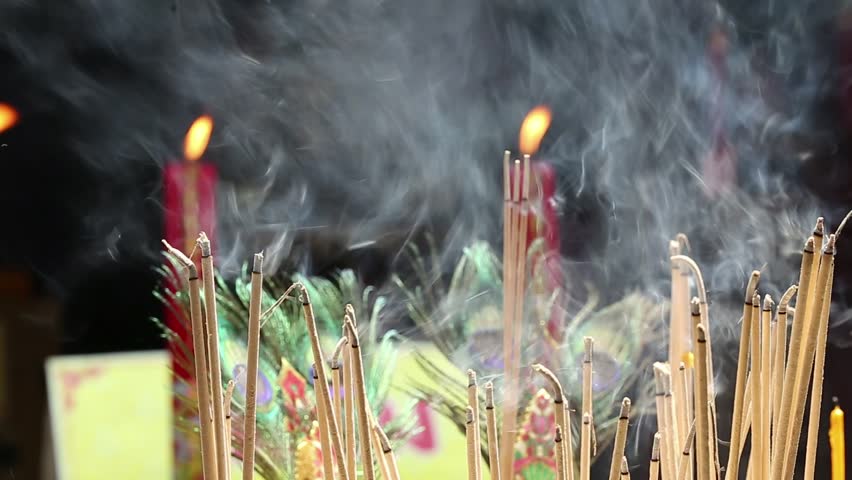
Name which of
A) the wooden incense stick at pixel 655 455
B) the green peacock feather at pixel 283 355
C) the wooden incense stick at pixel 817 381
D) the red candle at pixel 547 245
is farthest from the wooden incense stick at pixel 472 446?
the red candle at pixel 547 245

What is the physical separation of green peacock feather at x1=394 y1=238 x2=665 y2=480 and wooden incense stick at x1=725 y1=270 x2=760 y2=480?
0.55 m

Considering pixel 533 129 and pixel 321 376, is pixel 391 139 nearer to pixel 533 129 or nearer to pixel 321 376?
pixel 533 129

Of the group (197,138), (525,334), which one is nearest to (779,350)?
(525,334)

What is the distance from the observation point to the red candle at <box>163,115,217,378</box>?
96cm

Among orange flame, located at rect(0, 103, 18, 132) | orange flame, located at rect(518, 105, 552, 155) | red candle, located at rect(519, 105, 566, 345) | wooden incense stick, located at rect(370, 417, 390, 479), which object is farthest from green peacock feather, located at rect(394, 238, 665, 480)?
orange flame, located at rect(0, 103, 18, 132)

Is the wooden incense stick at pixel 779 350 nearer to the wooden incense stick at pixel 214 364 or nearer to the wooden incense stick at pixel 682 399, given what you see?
the wooden incense stick at pixel 682 399

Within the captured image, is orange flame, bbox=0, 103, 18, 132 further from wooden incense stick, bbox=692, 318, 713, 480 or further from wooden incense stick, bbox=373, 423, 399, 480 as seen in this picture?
wooden incense stick, bbox=692, 318, 713, 480

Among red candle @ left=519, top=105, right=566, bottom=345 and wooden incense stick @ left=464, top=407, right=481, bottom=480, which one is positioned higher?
red candle @ left=519, top=105, right=566, bottom=345

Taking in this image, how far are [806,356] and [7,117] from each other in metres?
0.81

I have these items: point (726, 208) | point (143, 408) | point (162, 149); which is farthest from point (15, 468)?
point (726, 208)

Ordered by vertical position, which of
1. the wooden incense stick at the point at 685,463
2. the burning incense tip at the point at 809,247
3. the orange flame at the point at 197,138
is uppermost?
the orange flame at the point at 197,138

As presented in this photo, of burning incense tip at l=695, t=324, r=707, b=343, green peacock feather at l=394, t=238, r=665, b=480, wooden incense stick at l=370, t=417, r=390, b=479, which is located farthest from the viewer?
green peacock feather at l=394, t=238, r=665, b=480

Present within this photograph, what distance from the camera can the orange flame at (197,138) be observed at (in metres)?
0.98

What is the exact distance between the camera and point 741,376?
506mm
